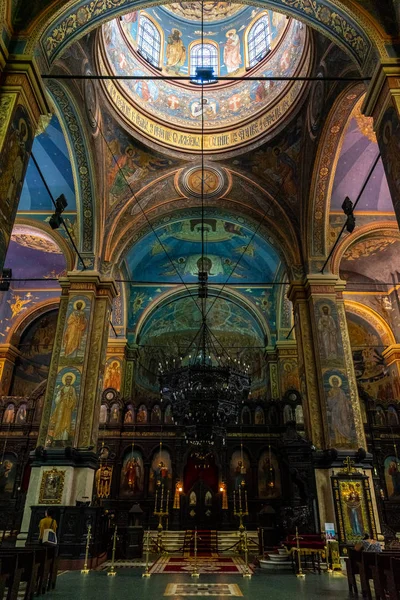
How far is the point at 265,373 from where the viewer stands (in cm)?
1769

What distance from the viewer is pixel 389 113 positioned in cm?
558

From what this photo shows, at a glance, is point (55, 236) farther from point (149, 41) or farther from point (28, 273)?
point (149, 41)

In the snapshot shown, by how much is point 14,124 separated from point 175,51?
10.5 meters

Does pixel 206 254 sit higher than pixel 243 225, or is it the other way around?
pixel 206 254

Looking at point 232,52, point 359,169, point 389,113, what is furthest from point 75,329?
point 232,52

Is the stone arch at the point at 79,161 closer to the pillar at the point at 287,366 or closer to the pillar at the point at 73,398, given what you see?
the pillar at the point at 73,398

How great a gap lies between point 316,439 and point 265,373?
26.5 ft

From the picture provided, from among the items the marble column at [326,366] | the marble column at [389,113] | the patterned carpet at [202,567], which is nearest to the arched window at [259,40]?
the marble column at [326,366]

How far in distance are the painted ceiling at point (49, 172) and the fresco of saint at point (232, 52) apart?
6.52m

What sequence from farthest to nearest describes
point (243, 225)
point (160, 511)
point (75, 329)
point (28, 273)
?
1. point (28, 273)
2. point (243, 225)
3. point (160, 511)
4. point (75, 329)

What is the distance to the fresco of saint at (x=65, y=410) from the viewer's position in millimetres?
9375

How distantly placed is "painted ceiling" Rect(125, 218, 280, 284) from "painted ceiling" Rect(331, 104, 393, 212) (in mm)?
3405

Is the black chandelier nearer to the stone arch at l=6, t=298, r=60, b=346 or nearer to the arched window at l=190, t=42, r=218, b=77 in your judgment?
the stone arch at l=6, t=298, r=60, b=346

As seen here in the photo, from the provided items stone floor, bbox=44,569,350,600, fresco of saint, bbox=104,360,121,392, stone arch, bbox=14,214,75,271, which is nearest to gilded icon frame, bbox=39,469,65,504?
stone floor, bbox=44,569,350,600
